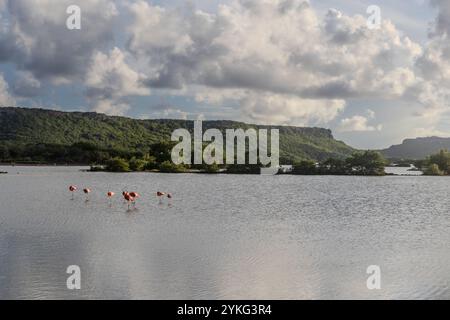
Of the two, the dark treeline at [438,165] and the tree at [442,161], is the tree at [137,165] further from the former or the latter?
the tree at [442,161]

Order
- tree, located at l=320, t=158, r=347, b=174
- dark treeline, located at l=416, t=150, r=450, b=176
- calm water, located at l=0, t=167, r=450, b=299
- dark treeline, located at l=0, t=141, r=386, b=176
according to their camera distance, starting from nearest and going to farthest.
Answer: calm water, located at l=0, t=167, r=450, b=299, tree, located at l=320, t=158, r=347, b=174, dark treeline, located at l=0, t=141, r=386, b=176, dark treeline, located at l=416, t=150, r=450, b=176

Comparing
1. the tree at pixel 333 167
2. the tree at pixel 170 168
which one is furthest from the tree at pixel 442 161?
the tree at pixel 170 168

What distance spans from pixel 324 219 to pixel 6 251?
1991cm

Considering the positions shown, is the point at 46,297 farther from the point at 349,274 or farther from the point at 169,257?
the point at 349,274

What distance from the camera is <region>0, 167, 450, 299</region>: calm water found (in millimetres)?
15141

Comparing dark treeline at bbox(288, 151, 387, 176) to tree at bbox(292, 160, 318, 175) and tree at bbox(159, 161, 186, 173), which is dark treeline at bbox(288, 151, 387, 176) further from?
tree at bbox(159, 161, 186, 173)

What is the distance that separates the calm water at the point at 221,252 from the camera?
49.7 feet

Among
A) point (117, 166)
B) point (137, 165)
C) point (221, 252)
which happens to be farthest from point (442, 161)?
point (221, 252)

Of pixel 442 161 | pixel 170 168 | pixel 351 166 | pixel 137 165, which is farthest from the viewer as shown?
pixel 137 165

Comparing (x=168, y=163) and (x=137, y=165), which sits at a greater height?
(x=168, y=163)

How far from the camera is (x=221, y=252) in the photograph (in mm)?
20859

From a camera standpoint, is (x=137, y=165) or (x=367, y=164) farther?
(x=137, y=165)

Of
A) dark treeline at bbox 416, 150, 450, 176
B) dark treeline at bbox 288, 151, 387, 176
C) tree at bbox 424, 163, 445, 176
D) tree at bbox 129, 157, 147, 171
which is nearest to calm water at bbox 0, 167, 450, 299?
dark treeline at bbox 288, 151, 387, 176

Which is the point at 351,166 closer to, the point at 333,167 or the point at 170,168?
the point at 333,167
